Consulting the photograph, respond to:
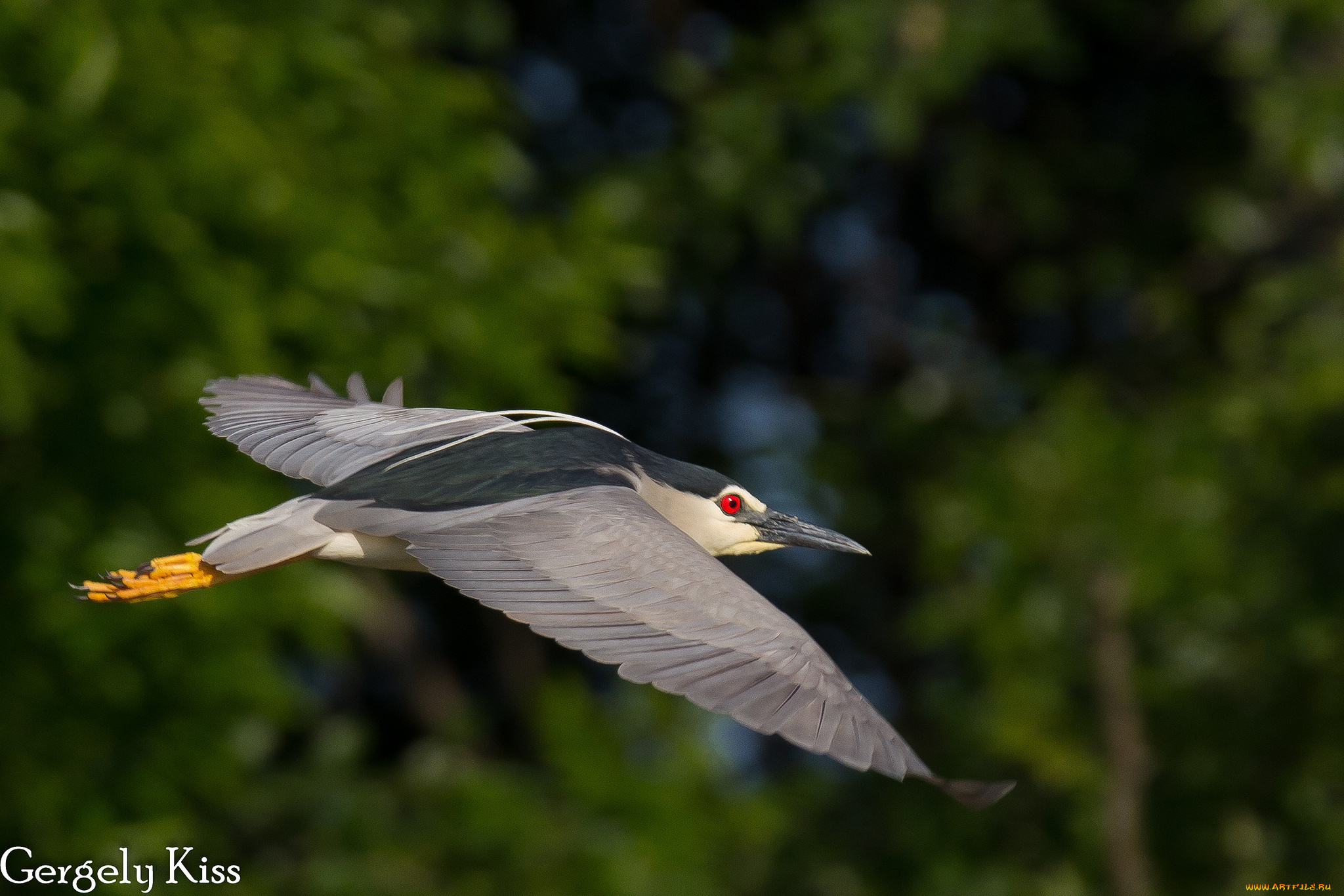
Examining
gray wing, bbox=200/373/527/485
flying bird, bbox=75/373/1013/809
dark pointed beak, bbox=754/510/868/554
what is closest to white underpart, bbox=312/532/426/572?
flying bird, bbox=75/373/1013/809

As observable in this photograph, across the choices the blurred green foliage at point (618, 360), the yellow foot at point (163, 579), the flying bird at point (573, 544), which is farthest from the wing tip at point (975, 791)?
the blurred green foliage at point (618, 360)

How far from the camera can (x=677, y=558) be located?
2197 mm

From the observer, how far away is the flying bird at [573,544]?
6.50 feet

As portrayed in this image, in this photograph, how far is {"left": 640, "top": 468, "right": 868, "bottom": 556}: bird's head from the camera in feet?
8.71

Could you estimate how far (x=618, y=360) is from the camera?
19.3 ft

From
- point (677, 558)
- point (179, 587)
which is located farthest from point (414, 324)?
point (677, 558)

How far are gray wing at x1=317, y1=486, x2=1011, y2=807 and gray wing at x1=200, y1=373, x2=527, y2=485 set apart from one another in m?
0.27

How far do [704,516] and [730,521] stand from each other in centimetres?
4

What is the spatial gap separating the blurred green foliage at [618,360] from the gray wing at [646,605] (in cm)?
207

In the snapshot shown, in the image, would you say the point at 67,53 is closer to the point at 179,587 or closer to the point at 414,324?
the point at 414,324

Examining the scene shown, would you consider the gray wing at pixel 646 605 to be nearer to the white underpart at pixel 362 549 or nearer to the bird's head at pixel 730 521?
the white underpart at pixel 362 549

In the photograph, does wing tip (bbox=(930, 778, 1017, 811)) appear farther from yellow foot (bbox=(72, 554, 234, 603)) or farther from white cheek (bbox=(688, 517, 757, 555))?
yellow foot (bbox=(72, 554, 234, 603))

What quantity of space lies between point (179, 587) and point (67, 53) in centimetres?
218

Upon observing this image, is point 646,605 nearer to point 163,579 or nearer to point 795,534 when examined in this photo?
point 795,534
